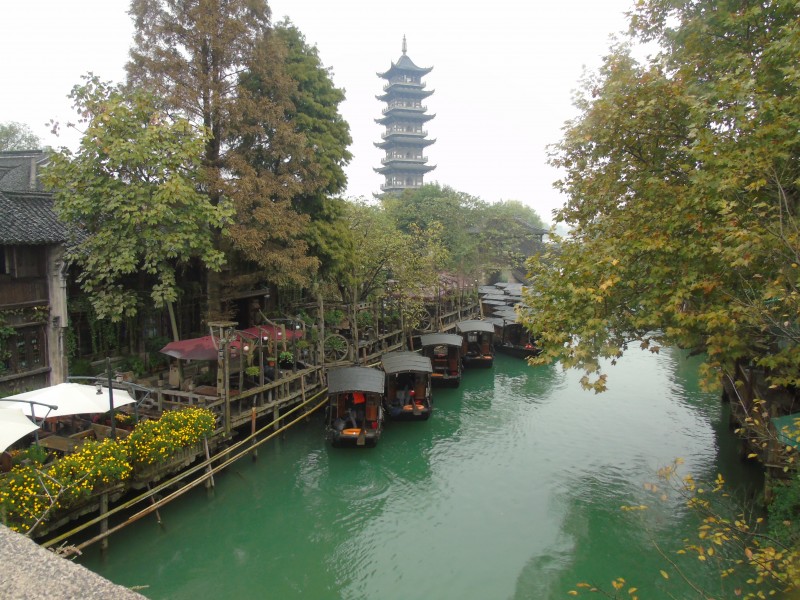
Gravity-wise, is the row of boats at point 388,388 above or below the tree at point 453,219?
below

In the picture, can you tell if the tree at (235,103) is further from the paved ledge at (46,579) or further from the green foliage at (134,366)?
the paved ledge at (46,579)

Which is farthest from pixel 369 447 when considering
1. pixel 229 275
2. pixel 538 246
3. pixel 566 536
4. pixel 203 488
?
pixel 538 246

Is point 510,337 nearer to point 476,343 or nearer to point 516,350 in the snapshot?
point 516,350

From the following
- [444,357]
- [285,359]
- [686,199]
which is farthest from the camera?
[444,357]

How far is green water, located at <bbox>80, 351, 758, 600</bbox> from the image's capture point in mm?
10555

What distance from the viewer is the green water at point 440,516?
416 inches

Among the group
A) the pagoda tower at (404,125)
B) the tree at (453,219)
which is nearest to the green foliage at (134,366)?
the tree at (453,219)

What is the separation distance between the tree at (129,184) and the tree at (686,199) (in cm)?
914

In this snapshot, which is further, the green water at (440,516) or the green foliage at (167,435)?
the green foliage at (167,435)

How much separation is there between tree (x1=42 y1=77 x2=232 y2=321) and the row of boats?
592 centimetres

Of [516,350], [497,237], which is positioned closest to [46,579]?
[516,350]

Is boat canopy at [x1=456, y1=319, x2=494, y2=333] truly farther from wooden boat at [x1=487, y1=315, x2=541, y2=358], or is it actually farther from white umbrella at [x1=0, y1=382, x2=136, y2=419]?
white umbrella at [x1=0, y1=382, x2=136, y2=419]

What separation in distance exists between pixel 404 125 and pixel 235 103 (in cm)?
5008

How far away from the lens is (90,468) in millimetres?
9633
